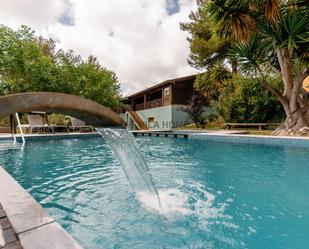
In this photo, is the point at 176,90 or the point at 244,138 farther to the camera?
the point at 176,90

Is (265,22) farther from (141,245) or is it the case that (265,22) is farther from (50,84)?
(50,84)

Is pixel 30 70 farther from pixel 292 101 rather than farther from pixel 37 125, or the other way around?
pixel 292 101

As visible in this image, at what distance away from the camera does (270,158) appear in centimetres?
694

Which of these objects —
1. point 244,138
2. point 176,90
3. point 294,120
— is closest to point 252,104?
point 294,120

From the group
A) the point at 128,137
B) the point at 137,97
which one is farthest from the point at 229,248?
the point at 137,97

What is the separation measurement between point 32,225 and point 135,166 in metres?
2.07

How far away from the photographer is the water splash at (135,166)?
9.82 feet

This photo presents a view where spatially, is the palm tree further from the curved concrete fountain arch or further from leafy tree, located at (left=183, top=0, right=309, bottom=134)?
the curved concrete fountain arch

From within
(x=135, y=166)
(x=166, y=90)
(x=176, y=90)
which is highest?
(x=166, y=90)

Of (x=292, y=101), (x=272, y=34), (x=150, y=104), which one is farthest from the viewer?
(x=150, y=104)

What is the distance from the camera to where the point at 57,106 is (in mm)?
1534

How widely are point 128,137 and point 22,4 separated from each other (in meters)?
8.77

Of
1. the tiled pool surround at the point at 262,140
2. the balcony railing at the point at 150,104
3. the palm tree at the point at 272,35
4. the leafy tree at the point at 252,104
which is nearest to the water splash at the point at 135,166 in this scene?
the tiled pool surround at the point at 262,140

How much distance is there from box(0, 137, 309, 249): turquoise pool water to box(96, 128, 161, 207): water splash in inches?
7.5
